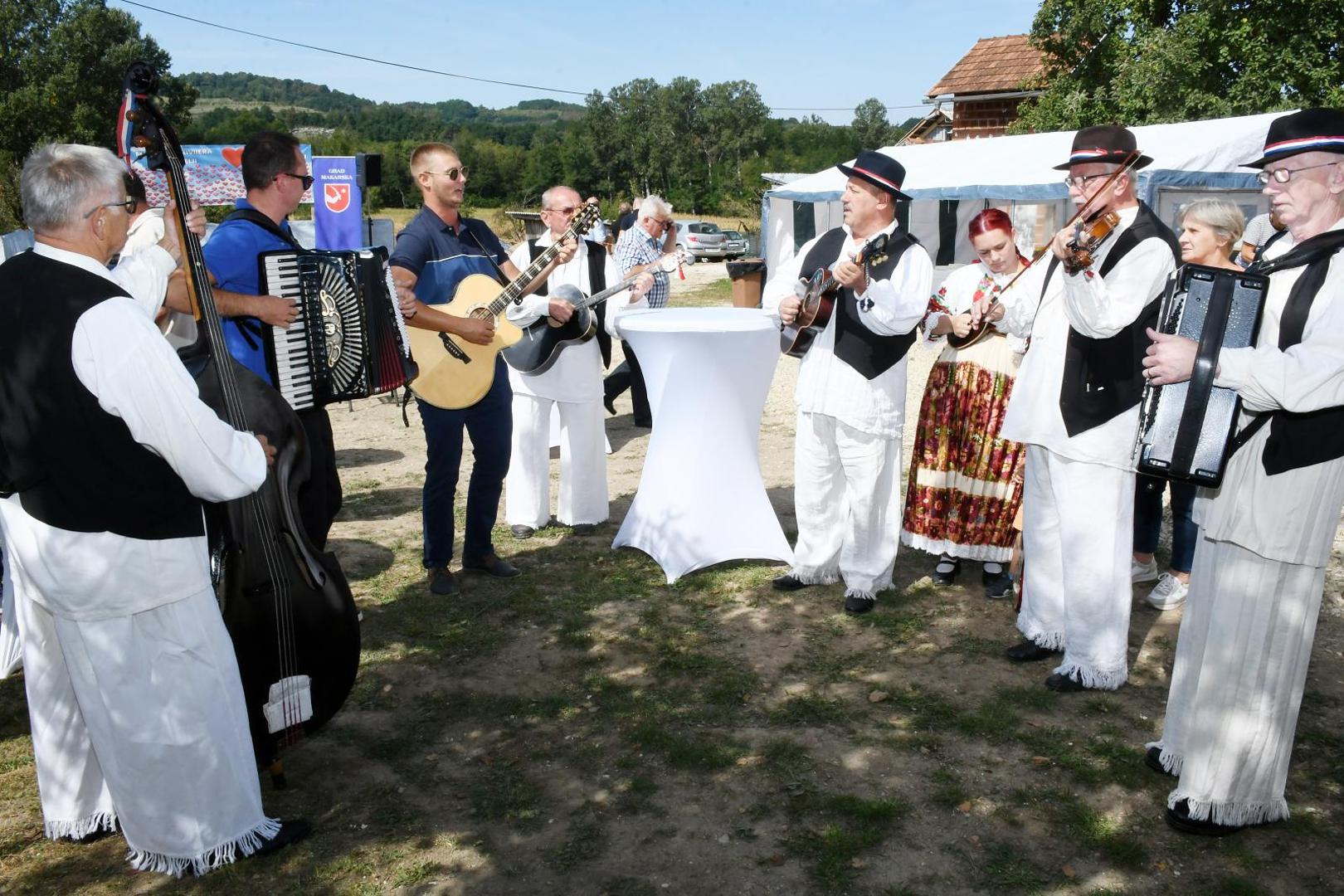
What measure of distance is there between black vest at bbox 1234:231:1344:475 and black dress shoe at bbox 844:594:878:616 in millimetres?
2352

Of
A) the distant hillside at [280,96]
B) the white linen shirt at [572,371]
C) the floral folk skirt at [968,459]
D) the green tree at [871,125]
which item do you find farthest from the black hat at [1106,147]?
the distant hillside at [280,96]

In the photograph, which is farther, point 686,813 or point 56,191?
point 686,813

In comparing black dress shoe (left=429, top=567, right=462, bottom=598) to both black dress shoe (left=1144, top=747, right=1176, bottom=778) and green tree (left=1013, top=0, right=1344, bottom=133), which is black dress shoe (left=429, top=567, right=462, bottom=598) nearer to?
black dress shoe (left=1144, top=747, right=1176, bottom=778)

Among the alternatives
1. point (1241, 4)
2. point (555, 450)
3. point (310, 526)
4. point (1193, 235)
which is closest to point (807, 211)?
point (1241, 4)

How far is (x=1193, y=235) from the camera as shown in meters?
4.71

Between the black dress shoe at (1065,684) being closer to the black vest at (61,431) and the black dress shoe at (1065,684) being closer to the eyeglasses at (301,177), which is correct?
the black vest at (61,431)

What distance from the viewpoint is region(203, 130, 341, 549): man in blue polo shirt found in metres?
3.84

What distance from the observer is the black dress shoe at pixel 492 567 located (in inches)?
219

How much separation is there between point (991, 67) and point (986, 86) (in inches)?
47.2

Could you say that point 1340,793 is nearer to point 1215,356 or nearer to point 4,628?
point 1215,356

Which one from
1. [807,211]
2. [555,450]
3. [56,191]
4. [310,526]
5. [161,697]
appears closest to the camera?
[56,191]

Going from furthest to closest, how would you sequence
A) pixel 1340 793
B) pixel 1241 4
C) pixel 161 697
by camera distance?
pixel 1241 4 < pixel 1340 793 < pixel 161 697

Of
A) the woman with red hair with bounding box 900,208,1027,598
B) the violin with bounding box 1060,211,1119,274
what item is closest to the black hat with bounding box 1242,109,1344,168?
the violin with bounding box 1060,211,1119,274

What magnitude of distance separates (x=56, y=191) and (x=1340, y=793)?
429 centimetres
